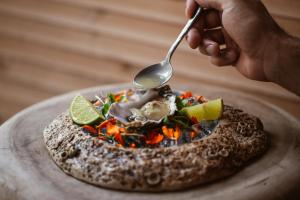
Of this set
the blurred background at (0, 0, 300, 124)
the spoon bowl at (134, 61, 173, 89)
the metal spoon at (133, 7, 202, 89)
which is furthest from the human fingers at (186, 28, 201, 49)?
the blurred background at (0, 0, 300, 124)

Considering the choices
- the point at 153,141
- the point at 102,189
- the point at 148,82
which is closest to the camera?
the point at 102,189

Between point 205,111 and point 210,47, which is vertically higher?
point 210,47

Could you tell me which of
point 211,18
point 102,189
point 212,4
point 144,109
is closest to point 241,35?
point 212,4

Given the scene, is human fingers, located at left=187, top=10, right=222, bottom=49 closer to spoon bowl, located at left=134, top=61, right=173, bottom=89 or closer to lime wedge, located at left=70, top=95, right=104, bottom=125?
spoon bowl, located at left=134, top=61, right=173, bottom=89

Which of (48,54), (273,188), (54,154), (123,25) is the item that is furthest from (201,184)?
(48,54)

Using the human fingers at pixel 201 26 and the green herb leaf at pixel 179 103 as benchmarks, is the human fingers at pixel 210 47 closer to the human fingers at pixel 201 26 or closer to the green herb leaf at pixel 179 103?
the human fingers at pixel 201 26

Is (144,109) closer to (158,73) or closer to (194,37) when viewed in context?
(158,73)

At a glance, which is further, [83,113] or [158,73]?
[158,73]
